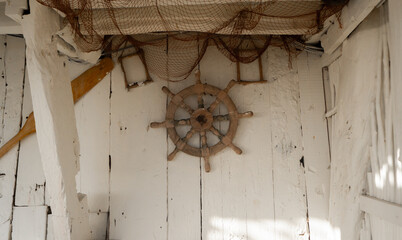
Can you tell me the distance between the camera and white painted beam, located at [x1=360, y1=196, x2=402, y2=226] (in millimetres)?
1205

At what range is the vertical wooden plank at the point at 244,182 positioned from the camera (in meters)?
1.91

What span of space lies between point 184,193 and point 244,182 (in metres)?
0.37

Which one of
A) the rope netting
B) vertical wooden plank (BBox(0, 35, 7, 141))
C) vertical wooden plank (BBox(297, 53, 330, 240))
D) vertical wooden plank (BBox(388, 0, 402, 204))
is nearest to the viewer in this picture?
vertical wooden plank (BBox(388, 0, 402, 204))

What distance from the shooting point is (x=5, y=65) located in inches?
81.6

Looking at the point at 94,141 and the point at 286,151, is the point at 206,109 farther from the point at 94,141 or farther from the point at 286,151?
the point at 94,141

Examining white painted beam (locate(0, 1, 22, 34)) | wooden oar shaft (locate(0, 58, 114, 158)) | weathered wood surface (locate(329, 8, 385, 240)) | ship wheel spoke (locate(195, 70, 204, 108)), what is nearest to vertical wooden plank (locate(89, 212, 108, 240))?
wooden oar shaft (locate(0, 58, 114, 158))

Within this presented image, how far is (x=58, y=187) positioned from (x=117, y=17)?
83cm

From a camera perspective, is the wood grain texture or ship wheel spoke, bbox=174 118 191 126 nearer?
the wood grain texture

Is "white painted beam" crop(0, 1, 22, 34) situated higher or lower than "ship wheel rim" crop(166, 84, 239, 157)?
higher

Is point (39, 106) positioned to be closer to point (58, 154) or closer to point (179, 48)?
point (58, 154)

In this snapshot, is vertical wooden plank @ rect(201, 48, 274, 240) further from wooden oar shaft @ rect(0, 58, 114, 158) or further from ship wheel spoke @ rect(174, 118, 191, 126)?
wooden oar shaft @ rect(0, 58, 114, 158)

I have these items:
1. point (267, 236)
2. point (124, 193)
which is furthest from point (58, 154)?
point (267, 236)

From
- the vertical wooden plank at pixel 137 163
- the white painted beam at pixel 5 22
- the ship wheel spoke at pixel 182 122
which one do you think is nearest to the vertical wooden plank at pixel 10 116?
the white painted beam at pixel 5 22

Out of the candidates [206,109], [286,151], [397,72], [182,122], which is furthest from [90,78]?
[397,72]
